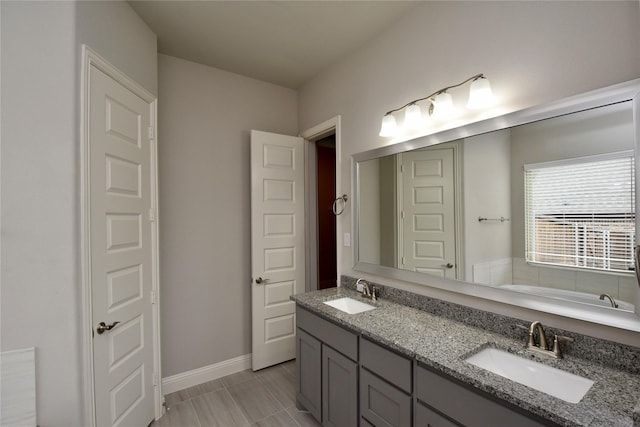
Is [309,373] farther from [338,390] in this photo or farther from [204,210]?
[204,210]

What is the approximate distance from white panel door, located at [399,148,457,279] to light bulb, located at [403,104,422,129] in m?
0.18

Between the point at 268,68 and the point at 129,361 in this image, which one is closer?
the point at 129,361

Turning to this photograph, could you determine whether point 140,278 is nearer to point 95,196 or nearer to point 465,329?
point 95,196

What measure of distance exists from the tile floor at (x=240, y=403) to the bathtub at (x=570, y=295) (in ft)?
5.29

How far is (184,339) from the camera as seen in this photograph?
8.28ft

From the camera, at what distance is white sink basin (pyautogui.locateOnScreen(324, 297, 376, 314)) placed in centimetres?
207

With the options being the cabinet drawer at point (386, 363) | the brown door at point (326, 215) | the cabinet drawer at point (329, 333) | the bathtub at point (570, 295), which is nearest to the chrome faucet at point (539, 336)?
the bathtub at point (570, 295)

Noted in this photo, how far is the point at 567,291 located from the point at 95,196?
2.31 metres

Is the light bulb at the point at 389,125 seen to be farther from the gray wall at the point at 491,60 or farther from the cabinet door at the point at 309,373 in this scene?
the cabinet door at the point at 309,373

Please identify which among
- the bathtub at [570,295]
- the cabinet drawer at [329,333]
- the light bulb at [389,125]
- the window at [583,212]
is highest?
the light bulb at [389,125]

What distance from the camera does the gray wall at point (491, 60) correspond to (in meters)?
1.16

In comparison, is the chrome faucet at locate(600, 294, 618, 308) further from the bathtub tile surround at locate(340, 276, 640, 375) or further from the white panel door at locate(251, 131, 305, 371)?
the white panel door at locate(251, 131, 305, 371)

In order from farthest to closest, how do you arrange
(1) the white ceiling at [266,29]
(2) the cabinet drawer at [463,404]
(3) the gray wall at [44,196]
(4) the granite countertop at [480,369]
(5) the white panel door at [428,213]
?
(1) the white ceiling at [266,29] → (5) the white panel door at [428,213] → (3) the gray wall at [44,196] → (2) the cabinet drawer at [463,404] → (4) the granite countertop at [480,369]

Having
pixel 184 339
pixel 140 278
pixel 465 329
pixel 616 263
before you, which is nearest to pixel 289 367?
pixel 184 339
